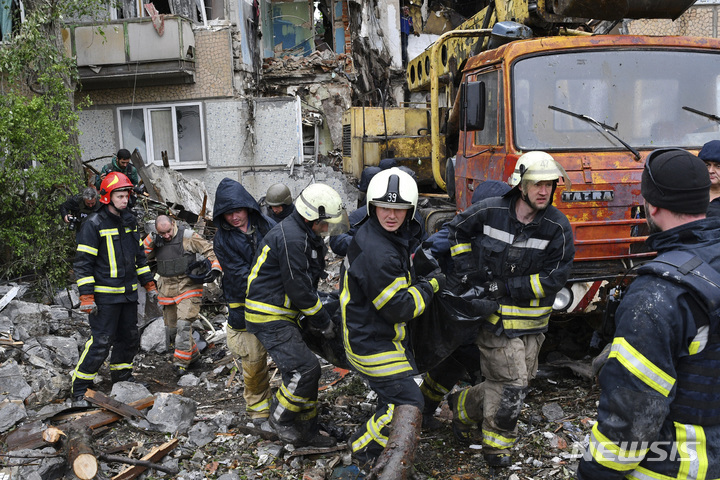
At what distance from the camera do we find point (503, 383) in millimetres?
3801

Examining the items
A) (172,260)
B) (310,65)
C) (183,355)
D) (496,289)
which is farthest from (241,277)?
(310,65)

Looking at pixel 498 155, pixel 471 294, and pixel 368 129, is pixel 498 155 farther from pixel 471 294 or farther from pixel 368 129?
pixel 368 129

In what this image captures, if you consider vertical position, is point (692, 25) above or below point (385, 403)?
above

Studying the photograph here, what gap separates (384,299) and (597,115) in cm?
265

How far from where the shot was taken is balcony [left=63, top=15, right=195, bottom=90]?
1160cm

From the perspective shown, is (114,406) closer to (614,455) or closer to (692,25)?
(614,455)

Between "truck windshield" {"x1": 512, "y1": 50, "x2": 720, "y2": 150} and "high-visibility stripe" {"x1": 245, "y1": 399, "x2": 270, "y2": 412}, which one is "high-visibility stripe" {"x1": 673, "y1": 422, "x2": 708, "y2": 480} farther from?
"high-visibility stripe" {"x1": 245, "y1": 399, "x2": 270, "y2": 412}

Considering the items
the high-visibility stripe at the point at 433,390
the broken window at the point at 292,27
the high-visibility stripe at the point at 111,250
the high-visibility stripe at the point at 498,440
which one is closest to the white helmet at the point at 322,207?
the high-visibility stripe at the point at 433,390

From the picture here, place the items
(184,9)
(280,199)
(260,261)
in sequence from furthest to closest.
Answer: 1. (184,9)
2. (280,199)
3. (260,261)

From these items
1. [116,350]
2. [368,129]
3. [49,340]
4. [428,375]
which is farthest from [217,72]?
[428,375]

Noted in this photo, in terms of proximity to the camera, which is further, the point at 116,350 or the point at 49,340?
the point at 49,340

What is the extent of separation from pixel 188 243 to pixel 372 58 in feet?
36.4

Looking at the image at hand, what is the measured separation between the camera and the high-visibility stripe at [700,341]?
5.86ft

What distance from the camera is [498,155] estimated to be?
192 inches
